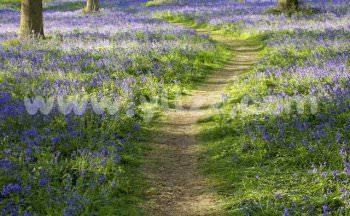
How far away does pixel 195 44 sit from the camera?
609 inches

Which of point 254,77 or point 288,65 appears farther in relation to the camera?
point 288,65

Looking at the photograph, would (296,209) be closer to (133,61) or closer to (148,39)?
(133,61)

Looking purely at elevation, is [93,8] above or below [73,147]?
above

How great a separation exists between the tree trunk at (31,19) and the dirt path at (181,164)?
6866 millimetres

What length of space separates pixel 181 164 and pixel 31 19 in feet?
34.3

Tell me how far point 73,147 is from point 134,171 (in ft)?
3.20

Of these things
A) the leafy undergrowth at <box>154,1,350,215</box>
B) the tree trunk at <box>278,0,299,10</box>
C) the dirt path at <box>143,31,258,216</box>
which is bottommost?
the dirt path at <box>143,31,258,216</box>

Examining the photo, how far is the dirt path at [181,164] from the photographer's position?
5.59 meters

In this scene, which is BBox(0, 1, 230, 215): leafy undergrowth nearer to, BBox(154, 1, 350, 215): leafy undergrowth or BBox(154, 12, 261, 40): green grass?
BBox(154, 1, 350, 215): leafy undergrowth

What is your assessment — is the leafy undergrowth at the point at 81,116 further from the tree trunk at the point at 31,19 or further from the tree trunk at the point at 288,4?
the tree trunk at the point at 288,4

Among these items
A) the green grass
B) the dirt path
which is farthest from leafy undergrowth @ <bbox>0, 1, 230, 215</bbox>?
the green grass

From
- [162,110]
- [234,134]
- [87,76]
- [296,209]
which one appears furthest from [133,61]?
[296,209]

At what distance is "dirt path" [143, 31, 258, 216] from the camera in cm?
559

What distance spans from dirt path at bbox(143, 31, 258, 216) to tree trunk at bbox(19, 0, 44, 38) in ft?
22.5
